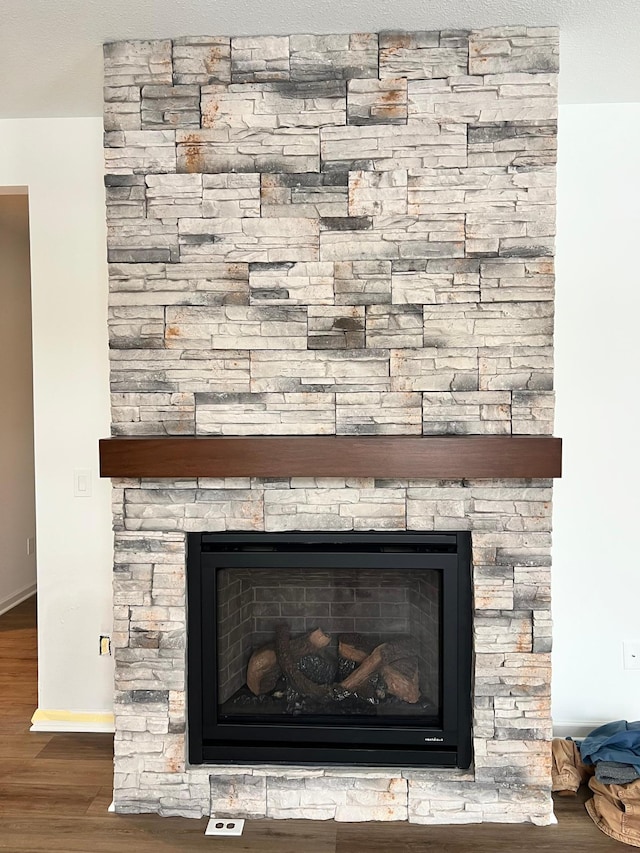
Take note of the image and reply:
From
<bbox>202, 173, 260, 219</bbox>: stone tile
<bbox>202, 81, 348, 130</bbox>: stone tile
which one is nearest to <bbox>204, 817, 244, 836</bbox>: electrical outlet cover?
<bbox>202, 173, 260, 219</bbox>: stone tile

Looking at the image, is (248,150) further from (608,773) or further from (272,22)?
(608,773)

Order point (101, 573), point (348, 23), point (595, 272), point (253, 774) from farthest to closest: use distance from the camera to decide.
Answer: point (101, 573) → point (595, 272) → point (253, 774) → point (348, 23)

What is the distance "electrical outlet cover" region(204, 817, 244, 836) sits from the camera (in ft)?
7.43

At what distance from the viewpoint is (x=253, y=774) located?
93.0 inches

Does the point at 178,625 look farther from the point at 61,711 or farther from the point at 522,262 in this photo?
the point at 522,262

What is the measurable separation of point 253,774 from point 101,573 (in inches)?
43.4

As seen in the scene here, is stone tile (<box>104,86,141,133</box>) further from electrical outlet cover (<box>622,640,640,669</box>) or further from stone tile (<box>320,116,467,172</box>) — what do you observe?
electrical outlet cover (<box>622,640,640,669</box>)

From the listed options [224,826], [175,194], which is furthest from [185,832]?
[175,194]

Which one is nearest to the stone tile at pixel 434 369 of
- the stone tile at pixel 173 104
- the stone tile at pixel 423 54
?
the stone tile at pixel 423 54

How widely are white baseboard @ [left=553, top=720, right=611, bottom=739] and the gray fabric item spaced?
0.45m

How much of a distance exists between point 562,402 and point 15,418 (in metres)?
3.59

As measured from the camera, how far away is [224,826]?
2297 millimetres

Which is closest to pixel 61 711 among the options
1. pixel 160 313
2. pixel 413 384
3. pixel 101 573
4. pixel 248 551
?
pixel 101 573

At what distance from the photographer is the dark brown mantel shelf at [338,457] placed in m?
2.23
